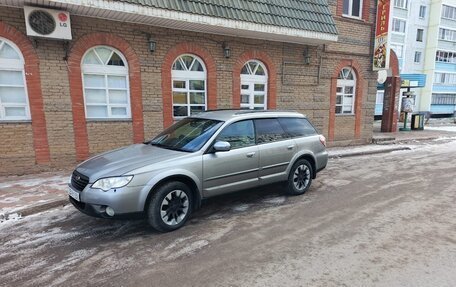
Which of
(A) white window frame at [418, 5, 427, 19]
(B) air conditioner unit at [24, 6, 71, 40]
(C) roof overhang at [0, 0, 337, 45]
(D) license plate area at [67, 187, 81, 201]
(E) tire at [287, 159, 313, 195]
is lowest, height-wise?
(E) tire at [287, 159, 313, 195]

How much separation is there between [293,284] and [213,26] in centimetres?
710

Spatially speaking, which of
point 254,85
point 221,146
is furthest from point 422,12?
point 221,146

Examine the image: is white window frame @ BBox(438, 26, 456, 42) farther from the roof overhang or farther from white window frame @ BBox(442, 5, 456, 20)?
the roof overhang

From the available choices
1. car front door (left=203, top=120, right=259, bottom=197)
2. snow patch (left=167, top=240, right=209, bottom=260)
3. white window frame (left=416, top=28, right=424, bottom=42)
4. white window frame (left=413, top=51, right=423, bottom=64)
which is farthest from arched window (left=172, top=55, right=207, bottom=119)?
white window frame (left=416, top=28, right=424, bottom=42)

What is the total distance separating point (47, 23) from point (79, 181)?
14.9 feet

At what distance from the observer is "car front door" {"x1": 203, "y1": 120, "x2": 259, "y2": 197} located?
4.60 m

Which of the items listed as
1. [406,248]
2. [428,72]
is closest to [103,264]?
[406,248]

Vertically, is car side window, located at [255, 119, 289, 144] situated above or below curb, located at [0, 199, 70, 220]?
above

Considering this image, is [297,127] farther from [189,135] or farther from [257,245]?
[257,245]

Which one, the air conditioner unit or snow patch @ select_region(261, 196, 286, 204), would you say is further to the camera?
the air conditioner unit

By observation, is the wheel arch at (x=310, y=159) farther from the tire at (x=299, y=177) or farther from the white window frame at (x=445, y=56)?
the white window frame at (x=445, y=56)

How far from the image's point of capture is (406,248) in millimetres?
3779

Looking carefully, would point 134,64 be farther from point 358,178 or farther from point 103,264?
A: point 358,178

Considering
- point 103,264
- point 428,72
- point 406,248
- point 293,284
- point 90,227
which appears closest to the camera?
point 293,284
